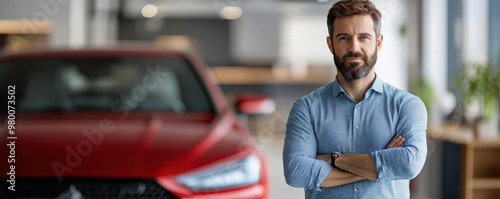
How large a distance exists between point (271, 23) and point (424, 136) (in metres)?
9.70

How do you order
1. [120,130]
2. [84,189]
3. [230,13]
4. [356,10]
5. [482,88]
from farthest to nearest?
[230,13]
[482,88]
[120,130]
[84,189]
[356,10]

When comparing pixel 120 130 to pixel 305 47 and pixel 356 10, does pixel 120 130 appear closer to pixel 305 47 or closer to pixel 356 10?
pixel 356 10

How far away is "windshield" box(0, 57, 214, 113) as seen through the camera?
2238 mm

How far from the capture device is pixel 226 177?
1634 mm

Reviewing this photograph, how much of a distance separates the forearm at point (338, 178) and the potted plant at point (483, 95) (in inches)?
110

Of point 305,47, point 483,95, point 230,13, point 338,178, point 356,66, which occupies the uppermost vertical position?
point 230,13

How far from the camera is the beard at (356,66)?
0.66 m

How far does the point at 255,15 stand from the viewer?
33.9 ft

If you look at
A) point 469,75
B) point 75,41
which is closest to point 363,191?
point 469,75

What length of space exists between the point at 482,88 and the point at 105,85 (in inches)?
80.4

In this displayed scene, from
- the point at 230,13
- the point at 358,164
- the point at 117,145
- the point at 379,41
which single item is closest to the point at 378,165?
the point at 358,164

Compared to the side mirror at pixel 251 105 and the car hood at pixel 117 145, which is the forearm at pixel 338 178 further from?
the side mirror at pixel 251 105

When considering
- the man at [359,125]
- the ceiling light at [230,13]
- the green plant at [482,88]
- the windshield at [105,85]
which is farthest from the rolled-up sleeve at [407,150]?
the ceiling light at [230,13]

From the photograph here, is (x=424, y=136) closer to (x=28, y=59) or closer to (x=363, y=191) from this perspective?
(x=363, y=191)
